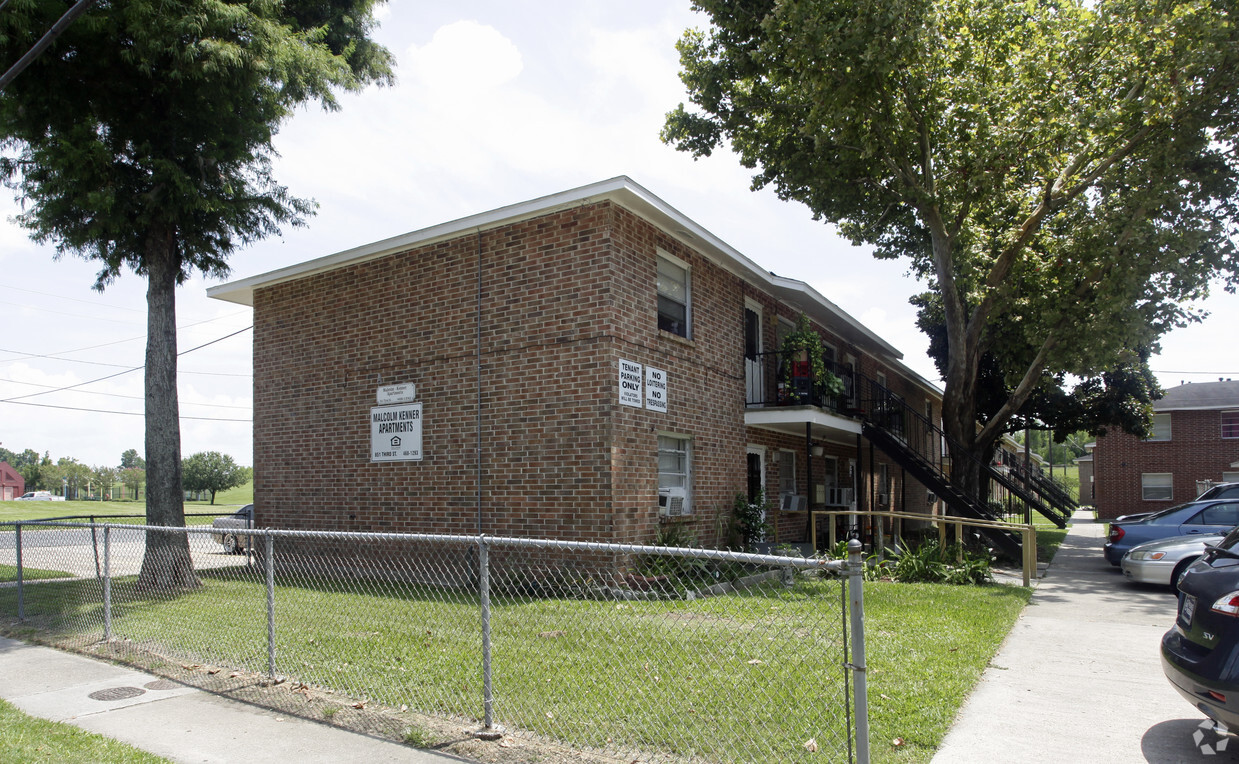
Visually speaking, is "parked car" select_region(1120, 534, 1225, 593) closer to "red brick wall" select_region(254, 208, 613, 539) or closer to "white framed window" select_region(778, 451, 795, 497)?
"white framed window" select_region(778, 451, 795, 497)

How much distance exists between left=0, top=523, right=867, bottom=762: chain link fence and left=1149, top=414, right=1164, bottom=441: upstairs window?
108 ft

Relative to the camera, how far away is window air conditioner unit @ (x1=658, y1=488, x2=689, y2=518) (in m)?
11.5

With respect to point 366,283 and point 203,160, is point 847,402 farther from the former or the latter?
point 203,160

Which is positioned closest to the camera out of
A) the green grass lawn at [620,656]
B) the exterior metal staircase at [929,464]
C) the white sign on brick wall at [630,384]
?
the green grass lawn at [620,656]

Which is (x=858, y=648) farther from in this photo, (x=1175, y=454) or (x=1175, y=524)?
(x=1175, y=454)

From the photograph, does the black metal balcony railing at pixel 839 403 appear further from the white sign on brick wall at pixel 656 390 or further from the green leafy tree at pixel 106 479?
the green leafy tree at pixel 106 479

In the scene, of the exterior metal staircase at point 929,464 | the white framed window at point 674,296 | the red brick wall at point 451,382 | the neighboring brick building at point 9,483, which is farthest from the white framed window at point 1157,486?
the neighboring brick building at point 9,483

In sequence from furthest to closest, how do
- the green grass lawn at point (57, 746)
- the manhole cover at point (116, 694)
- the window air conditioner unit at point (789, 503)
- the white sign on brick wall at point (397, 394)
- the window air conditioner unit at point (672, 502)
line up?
1. the window air conditioner unit at point (789, 503)
2. the white sign on brick wall at point (397, 394)
3. the window air conditioner unit at point (672, 502)
4. the manhole cover at point (116, 694)
5. the green grass lawn at point (57, 746)

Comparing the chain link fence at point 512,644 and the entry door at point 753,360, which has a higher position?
the entry door at point 753,360

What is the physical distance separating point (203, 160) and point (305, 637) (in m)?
7.91

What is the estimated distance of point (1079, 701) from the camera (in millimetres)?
5691

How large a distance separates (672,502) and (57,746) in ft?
26.9

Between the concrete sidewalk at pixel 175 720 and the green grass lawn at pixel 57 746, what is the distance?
11 cm

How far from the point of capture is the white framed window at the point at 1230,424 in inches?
1347
